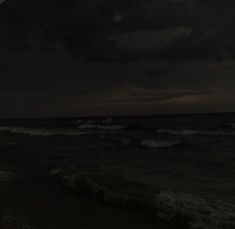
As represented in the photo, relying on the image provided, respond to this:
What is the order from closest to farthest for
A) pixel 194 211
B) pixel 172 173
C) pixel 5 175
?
pixel 194 211, pixel 5 175, pixel 172 173

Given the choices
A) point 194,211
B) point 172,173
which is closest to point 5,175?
point 172,173

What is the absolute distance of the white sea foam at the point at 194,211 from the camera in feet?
22.5

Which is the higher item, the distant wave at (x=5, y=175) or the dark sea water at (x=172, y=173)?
the distant wave at (x=5, y=175)

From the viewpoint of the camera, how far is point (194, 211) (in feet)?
24.7

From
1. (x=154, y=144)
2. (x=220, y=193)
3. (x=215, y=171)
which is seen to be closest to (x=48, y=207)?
(x=220, y=193)

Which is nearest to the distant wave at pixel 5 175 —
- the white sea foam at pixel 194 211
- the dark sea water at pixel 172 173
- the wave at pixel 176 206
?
the dark sea water at pixel 172 173

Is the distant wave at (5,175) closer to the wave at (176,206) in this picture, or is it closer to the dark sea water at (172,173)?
the dark sea water at (172,173)

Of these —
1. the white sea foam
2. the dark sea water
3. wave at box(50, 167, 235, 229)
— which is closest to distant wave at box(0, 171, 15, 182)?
the dark sea water

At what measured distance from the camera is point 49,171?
42.5 feet

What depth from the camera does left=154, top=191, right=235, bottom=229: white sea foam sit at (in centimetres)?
685

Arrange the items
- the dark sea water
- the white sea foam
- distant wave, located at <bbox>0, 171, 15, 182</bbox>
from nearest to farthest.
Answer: the white sea foam < the dark sea water < distant wave, located at <bbox>0, 171, 15, 182</bbox>

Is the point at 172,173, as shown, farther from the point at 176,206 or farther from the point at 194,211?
the point at 194,211

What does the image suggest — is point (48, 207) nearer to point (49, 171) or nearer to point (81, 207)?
point (81, 207)

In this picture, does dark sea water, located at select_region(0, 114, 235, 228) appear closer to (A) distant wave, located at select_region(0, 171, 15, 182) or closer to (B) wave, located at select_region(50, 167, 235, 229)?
(B) wave, located at select_region(50, 167, 235, 229)
